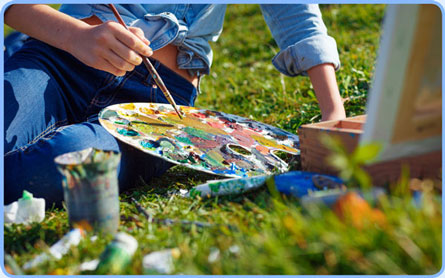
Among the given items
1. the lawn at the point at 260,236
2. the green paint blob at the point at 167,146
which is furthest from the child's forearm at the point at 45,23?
the lawn at the point at 260,236

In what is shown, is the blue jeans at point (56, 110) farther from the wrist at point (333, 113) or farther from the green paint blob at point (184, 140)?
the wrist at point (333, 113)

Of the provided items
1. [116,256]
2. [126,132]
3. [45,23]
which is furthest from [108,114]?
[116,256]

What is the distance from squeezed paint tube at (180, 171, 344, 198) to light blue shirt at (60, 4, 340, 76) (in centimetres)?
62

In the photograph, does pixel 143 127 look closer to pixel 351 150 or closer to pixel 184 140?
pixel 184 140

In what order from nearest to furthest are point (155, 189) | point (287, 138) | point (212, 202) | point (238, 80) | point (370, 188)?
point (370, 188) < point (212, 202) < point (155, 189) < point (287, 138) < point (238, 80)

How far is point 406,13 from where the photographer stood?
0.87 metres

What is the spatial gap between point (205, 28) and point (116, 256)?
47.0 inches

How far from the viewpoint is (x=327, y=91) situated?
169 centimetres

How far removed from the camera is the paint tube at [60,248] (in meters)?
0.99

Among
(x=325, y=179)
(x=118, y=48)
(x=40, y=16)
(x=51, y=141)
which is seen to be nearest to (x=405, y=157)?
(x=325, y=179)

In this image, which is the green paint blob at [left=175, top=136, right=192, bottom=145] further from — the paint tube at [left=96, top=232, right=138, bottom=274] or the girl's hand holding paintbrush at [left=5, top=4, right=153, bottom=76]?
the paint tube at [left=96, top=232, right=138, bottom=274]

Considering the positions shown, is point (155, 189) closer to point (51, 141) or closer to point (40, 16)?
point (51, 141)

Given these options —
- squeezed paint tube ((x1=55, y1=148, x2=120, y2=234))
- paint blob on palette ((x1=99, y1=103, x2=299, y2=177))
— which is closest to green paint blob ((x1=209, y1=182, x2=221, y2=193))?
paint blob on palette ((x1=99, y1=103, x2=299, y2=177))

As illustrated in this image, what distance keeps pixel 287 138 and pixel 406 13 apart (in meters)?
0.95
